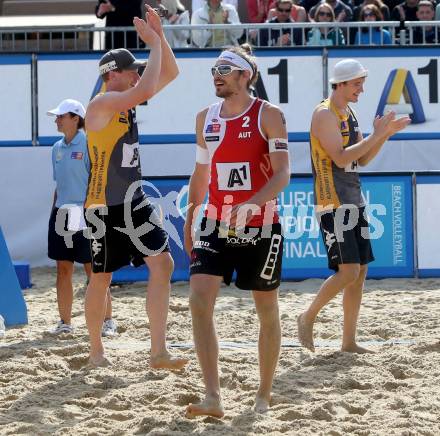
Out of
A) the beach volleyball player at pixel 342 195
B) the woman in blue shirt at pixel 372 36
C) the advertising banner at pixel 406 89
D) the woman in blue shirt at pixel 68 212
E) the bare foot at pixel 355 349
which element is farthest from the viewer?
the woman in blue shirt at pixel 372 36

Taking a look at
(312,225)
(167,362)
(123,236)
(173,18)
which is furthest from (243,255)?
(173,18)

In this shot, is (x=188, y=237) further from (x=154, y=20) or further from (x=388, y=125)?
(x=388, y=125)

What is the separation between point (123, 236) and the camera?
6586 millimetres

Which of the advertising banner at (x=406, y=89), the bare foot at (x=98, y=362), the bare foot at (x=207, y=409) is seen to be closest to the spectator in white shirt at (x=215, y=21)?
the advertising banner at (x=406, y=89)

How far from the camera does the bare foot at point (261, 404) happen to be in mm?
5676

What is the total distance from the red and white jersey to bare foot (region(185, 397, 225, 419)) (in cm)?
93

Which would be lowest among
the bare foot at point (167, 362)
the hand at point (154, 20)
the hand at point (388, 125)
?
the bare foot at point (167, 362)

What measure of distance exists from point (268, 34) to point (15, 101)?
3.02 metres

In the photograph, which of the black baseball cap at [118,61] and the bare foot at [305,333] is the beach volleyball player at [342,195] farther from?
the black baseball cap at [118,61]

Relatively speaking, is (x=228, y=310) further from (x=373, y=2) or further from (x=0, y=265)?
(x=373, y=2)

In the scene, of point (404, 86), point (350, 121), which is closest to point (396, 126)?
point (350, 121)

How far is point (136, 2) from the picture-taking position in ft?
43.4

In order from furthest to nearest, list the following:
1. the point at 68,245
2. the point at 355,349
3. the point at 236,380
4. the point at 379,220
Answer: the point at 379,220 → the point at 68,245 → the point at 355,349 → the point at 236,380

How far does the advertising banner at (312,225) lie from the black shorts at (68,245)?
2.45 meters
